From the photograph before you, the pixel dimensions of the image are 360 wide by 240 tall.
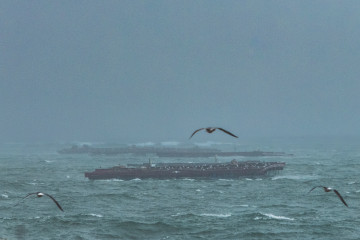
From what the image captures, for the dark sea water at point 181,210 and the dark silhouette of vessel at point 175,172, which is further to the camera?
the dark silhouette of vessel at point 175,172

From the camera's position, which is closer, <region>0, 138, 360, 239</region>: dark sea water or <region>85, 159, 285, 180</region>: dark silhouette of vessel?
<region>0, 138, 360, 239</region>: dark sea water

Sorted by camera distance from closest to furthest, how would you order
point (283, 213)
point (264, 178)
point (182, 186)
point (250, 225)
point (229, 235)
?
point (229, 235), point (250, 225), point (283, 213), point (182, 186), point (264, 178)

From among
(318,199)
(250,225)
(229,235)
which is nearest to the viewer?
(229,235)

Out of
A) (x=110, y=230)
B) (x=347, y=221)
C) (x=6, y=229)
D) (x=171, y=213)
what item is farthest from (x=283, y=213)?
(x=6, y=229)

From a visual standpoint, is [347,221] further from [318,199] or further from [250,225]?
[318,199]

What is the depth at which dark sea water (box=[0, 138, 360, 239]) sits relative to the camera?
7388cm

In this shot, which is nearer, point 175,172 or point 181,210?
point 181,210

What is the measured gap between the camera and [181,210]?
91.2m

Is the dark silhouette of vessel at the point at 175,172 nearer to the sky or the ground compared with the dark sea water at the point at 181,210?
nearer to the sky

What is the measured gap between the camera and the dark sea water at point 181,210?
73.9 metres

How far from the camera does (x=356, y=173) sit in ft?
529

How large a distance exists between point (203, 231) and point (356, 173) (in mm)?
101639

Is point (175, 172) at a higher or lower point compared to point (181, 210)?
higher

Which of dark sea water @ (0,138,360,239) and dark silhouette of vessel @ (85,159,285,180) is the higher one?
dark silhouette of vessel @ (85,159,285,180)
